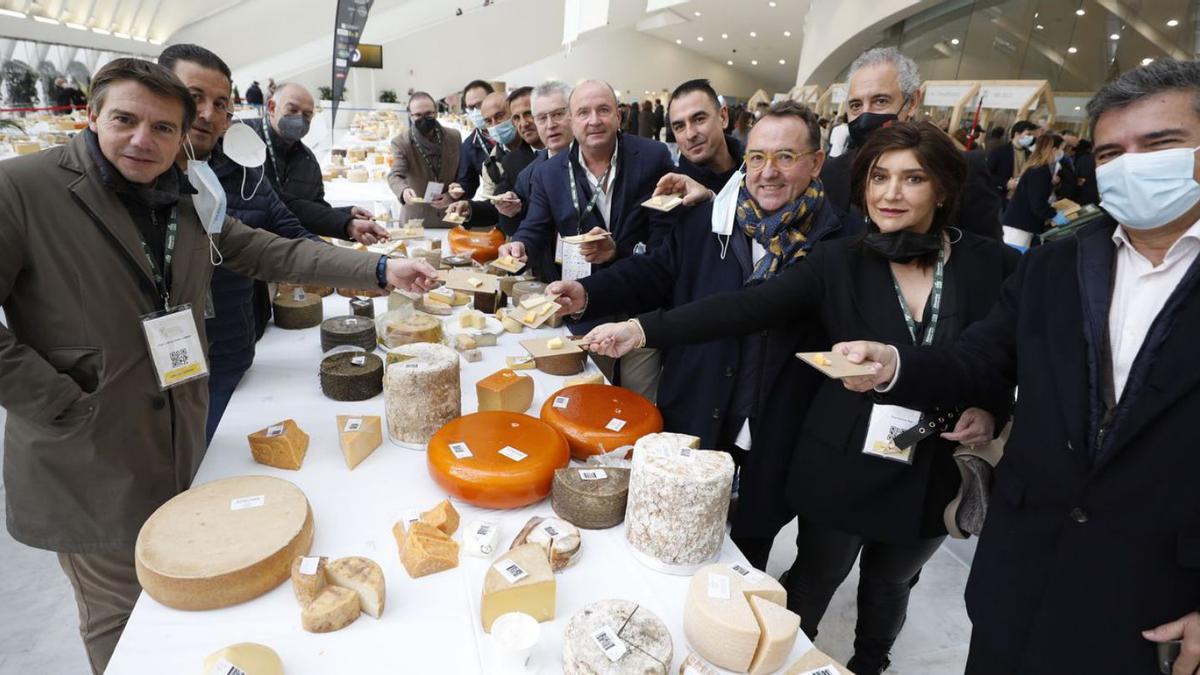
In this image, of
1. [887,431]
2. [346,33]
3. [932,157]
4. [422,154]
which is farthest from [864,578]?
[346,33]

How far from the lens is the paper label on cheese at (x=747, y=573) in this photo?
4.33 ft

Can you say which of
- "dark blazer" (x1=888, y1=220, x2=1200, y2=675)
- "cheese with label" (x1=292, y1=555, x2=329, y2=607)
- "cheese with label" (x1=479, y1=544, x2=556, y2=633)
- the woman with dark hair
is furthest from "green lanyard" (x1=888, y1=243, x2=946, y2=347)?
"cheese with label" (x1=292, y1=555, x2=329, y2=607)

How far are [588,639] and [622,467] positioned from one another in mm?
577

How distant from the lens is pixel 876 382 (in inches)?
59.2

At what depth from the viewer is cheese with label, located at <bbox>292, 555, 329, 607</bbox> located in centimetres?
127

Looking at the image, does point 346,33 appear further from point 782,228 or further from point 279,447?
point 782,228

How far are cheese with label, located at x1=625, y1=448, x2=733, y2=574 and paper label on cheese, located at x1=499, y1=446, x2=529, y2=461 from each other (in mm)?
355

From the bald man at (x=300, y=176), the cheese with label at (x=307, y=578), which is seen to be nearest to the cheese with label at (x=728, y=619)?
the cheese with label at (x=307, y=578)

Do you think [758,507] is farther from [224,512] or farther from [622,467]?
[224,512]

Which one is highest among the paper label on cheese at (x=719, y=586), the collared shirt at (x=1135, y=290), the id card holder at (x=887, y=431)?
the collared shirt at (x=1135, y=290)

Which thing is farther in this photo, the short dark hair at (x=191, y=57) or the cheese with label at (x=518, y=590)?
the short dark hair at (x=191, y=57)

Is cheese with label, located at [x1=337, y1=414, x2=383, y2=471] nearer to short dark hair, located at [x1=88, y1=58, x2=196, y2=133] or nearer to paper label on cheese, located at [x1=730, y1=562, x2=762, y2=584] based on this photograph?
short dark hair, located at [x1=88, y1=58, x2=196, y2=133]

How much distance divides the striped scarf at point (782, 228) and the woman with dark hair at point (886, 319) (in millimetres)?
76

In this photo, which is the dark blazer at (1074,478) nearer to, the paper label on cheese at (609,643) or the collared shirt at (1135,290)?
the collared shirt at (1135,290)
